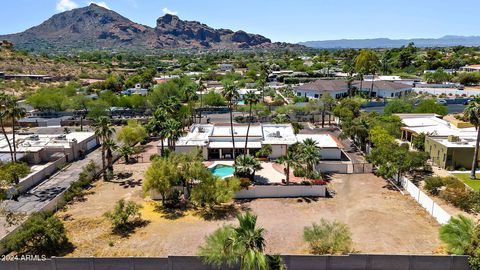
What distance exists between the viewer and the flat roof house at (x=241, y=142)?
170 feet

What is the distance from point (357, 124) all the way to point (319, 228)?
100 feet

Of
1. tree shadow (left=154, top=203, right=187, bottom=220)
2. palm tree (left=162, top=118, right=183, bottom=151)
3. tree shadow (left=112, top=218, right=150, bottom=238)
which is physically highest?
palm tree (left=162, top=118, right=183, bottom=151)

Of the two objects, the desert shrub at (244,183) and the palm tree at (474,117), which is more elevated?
the palm tree at (474,117)

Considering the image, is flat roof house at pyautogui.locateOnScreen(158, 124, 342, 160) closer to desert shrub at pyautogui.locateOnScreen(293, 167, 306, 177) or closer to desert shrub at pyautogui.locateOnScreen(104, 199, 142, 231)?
desert shrub at pyautogui.locateOnScreen(293, 167, 306, 177)

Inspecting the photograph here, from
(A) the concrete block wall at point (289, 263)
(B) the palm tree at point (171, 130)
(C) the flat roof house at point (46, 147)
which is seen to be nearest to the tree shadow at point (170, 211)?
(B) the palm tree at point (171, 130)

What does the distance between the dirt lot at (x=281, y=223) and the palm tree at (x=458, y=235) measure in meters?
2.91

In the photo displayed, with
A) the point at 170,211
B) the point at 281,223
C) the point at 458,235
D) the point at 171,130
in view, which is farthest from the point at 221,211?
the point at 458,235

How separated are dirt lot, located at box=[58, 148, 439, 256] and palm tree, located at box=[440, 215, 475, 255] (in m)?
2.91

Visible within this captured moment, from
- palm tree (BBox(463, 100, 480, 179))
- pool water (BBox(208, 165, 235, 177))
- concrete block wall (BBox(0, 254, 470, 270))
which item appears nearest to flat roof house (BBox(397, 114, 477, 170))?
palm tree (BBox(463, 100, 480, 179))

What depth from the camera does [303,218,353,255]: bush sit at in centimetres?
2673

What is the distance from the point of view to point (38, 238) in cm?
2803

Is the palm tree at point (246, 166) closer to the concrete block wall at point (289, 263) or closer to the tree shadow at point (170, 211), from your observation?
the tree shadow at point (170, 211)

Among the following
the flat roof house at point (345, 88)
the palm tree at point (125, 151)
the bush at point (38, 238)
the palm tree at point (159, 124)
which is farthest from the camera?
the flat roof house at point (345, 88)

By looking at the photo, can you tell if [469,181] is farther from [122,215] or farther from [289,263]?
[122,215]
